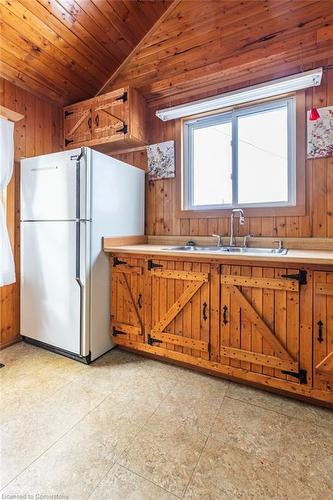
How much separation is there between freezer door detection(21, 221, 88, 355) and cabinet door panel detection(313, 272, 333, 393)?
1760mm

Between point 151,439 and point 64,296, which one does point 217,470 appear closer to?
point 151,439

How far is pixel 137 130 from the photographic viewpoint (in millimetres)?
2730

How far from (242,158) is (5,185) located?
2.32 m

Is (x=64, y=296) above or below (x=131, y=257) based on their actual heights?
below

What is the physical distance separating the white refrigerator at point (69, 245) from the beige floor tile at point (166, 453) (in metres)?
0.99

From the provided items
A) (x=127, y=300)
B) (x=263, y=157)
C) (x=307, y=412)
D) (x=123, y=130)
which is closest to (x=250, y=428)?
(x=307, y=412)

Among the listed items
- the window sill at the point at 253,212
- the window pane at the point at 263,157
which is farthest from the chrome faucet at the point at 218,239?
the window pane at the point at 263,157

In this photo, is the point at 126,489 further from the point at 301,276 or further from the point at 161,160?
the point at 161,160

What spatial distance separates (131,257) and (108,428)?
4.19 feet

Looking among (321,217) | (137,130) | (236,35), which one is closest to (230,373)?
(321,217)

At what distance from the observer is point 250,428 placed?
4.93 ft

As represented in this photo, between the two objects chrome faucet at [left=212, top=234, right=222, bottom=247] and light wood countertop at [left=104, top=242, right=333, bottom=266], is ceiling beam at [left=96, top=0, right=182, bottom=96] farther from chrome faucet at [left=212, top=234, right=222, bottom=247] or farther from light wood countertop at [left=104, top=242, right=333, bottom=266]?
chrome faucet at [left=212, top=234, right=222, bottom=247]

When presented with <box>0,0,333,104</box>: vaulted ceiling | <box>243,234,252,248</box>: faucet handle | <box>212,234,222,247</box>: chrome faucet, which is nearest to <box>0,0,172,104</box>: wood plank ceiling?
<box>0,0,333,104</box>: vaulted ceiling

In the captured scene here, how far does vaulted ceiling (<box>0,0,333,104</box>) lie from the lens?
2.09 m
